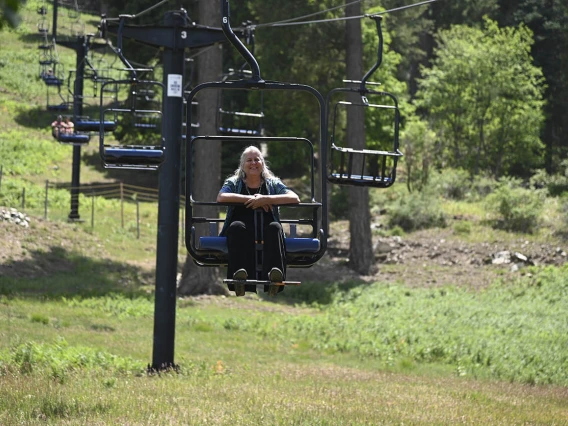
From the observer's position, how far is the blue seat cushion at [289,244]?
972cm

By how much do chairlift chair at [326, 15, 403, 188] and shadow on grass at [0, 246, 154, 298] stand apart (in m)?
6.71

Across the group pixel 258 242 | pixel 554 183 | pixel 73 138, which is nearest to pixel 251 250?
pixel 258 242

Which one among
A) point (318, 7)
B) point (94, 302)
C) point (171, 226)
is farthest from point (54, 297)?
point (318, 7)

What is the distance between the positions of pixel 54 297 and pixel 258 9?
20.9m

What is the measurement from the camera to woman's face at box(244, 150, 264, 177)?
392 inches

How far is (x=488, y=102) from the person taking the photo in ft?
179

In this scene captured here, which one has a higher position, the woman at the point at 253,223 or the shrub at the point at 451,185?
the woman at the point at 253,223

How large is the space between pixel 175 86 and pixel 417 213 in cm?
2643

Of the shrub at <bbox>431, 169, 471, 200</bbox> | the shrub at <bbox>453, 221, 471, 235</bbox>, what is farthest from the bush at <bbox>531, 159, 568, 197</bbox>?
the shrub at <bbox>453, 221, 471, 235</bbox>

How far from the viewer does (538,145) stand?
56031 millimetres

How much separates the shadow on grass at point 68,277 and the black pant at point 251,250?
14.5 meters

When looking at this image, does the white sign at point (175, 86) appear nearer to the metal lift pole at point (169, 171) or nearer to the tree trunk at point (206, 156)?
the metal lift pole at point (169, 171)

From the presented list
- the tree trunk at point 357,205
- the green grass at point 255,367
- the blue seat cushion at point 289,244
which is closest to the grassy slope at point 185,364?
the green grass at point 255,367

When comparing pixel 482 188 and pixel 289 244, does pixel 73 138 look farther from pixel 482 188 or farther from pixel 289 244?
pixel 482 188
